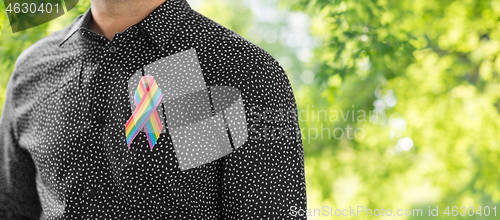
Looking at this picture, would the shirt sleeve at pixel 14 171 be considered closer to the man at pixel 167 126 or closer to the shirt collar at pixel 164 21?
the man at pixel 167 126

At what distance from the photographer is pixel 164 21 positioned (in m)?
0.78

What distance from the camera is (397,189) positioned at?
111 inches

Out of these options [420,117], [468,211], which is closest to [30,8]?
[420,117]

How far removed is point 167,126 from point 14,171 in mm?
495

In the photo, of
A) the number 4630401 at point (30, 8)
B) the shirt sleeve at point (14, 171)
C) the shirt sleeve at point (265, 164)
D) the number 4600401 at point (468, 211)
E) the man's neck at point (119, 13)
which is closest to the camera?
the shirt sleeve at point (265, 164)

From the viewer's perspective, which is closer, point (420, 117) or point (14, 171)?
point (14, 171)

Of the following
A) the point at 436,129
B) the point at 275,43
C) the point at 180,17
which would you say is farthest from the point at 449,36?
the point at 180,17

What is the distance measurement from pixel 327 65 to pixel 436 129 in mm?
1167

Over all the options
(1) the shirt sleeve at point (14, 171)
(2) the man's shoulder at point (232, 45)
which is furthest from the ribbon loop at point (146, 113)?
(1) the shirt sleeve at point (14, 171)

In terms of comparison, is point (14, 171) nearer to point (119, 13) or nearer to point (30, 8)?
point (119, 13)

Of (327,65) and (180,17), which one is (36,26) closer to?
(180,17)

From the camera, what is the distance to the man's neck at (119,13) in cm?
81

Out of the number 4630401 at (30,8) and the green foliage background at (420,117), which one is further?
the green foliage background at (420,117)

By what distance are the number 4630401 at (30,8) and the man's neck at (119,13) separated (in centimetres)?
67
